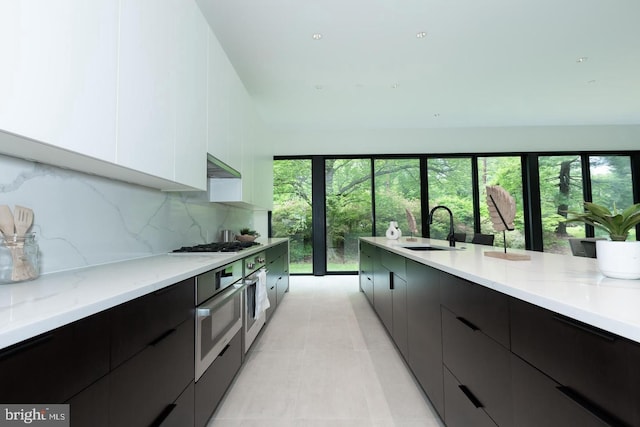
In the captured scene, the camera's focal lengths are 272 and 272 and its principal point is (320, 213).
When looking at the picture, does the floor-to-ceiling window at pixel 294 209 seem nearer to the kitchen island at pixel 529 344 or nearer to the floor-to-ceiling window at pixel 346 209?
the floor-to-ceiling window at pixel 346 209

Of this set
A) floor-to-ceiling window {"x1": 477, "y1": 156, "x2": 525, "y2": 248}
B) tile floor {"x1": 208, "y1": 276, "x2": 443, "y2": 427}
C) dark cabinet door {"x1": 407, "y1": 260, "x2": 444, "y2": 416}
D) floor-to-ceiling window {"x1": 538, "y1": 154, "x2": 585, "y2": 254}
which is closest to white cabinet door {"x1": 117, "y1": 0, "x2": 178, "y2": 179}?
tile floor {"x1": 208, "y1": 276, "x2": 443, "y2": 427}

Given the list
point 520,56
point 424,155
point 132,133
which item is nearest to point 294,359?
point 132,133

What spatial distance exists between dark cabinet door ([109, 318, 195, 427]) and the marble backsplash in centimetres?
63

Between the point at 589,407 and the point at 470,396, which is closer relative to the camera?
the point at 589,407

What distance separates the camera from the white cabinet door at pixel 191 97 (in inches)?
60.4

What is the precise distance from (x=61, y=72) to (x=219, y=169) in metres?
1.55

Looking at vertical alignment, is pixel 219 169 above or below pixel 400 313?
above

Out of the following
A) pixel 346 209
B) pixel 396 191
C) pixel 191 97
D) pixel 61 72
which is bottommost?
pixel 346 209

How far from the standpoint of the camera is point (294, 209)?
5586mm

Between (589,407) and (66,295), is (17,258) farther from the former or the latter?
(589,407)

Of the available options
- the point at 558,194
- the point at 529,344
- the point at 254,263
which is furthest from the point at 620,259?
the point at 558,194

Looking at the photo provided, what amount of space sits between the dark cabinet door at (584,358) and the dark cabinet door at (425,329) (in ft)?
1.97

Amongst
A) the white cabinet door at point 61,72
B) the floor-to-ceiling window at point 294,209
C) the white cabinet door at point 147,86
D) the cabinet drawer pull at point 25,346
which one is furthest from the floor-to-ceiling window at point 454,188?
the cabinet drawer pull at point 25,346

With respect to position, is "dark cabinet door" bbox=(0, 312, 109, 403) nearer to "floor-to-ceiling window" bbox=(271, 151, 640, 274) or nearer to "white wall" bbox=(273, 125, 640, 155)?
"floor-to-ceiling window" bbox=(271, 151, 640, 274)
